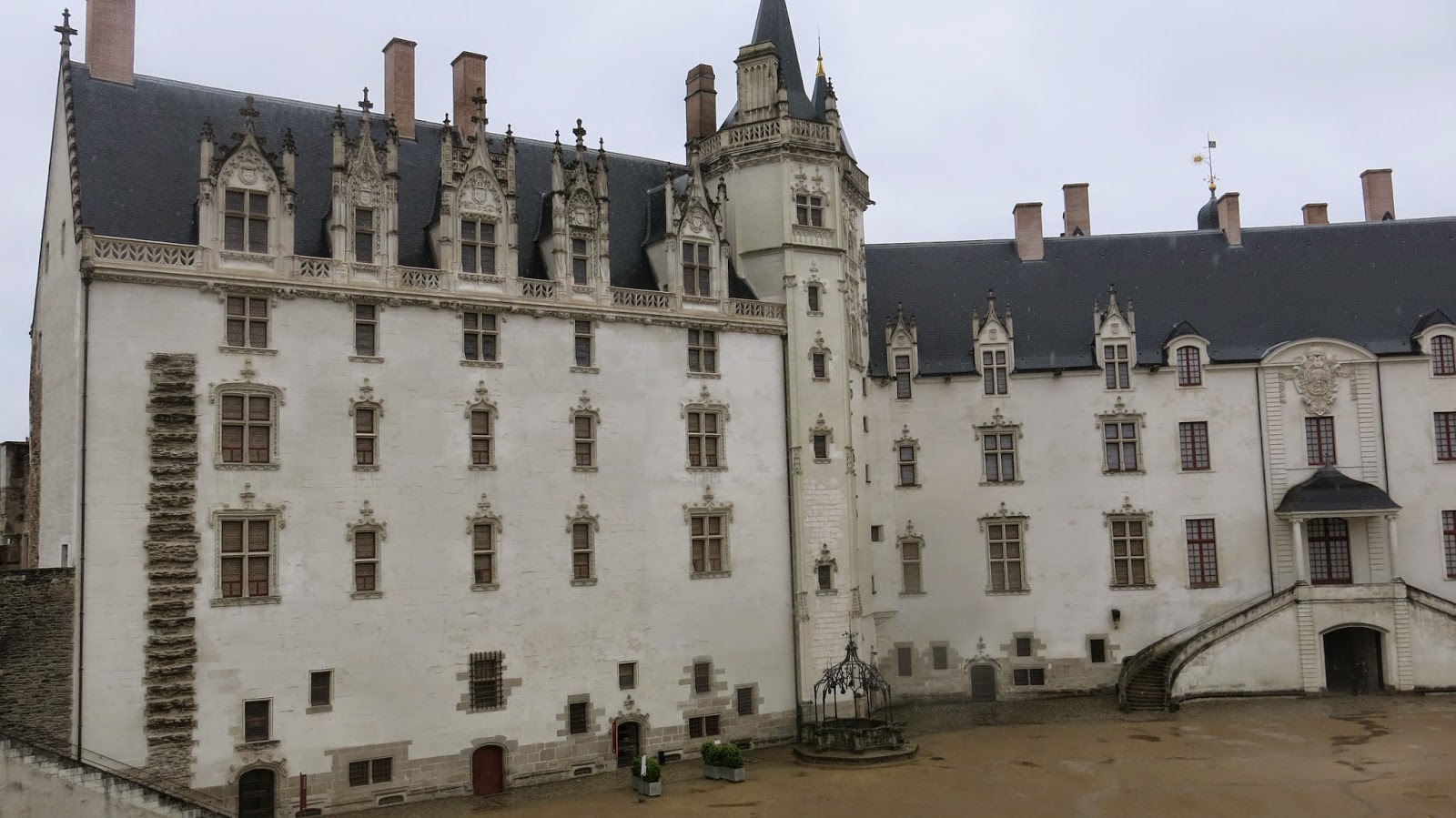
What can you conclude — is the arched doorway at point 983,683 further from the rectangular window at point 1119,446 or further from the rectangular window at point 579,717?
the rectangular window at point 579,717

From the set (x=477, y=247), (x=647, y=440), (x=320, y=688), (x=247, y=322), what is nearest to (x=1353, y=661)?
(x=647, y=440)

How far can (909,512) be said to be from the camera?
41375 mm

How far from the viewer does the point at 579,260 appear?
110ft

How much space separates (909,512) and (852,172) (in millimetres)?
11092

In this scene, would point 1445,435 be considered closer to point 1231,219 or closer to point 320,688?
point 1231,219

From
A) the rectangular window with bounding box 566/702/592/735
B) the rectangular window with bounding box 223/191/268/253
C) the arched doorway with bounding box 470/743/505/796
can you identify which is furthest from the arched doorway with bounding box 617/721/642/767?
the rectangular window with bounding box 223/191/268/253

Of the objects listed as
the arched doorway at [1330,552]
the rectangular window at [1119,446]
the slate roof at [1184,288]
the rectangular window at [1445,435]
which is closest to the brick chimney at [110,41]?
the slate roof at [1184,288]

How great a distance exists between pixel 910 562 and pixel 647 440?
11.8 m

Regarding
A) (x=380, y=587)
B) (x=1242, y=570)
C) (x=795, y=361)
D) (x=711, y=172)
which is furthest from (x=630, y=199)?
(x=1242, y=570)

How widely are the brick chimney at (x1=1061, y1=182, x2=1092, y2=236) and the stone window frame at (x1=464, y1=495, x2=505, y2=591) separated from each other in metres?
27.3

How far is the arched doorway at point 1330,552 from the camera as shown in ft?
133

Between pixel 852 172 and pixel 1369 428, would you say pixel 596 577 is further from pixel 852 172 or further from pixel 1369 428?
pixel 1369 428

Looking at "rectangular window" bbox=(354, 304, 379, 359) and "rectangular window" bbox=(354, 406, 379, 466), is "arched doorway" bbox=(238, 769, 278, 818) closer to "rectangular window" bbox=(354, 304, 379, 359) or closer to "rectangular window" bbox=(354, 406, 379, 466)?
"rectangular window" bbox=(354, 406, 379, 466)

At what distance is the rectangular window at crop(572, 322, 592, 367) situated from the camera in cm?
3297
